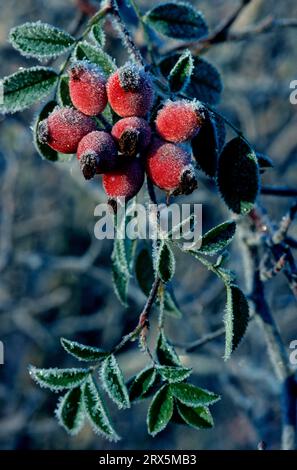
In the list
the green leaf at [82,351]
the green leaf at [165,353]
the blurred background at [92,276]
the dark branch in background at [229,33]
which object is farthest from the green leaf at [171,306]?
the blurred background at [92,276]

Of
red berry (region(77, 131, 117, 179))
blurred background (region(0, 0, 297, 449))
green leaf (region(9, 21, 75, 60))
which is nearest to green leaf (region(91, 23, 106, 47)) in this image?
green leaf (region(9, 21, 75, 60))

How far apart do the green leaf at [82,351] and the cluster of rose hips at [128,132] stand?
0.27 meters

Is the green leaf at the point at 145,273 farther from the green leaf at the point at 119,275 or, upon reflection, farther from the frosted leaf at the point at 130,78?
the frosted leaf at the point at 130,78

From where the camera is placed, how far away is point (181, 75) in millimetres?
877

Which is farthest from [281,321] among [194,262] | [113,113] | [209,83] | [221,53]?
[113,113]

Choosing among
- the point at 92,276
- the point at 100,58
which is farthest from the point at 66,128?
the point at 92,276

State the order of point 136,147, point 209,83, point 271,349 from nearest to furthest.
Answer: point 136,147
point 209,83
point 271,349

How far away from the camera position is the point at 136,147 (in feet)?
2.53

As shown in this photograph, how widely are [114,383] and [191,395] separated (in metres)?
0.14

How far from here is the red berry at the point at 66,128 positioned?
0.81 m

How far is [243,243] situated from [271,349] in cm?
28

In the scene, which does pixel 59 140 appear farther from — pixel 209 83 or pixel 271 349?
pixel 271 349

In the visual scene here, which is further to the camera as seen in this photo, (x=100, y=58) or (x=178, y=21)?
(x=178, y=21)

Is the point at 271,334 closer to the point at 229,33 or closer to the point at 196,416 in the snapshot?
→ the point at 196,416
